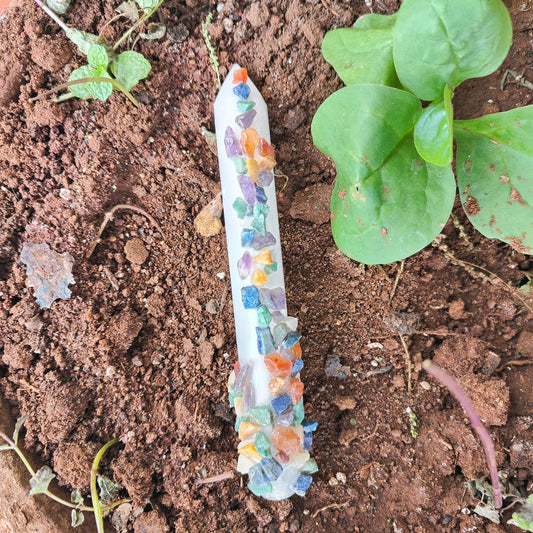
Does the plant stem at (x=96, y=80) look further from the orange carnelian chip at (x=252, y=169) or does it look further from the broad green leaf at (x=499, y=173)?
the broad green leaf at (x=499, y=173)

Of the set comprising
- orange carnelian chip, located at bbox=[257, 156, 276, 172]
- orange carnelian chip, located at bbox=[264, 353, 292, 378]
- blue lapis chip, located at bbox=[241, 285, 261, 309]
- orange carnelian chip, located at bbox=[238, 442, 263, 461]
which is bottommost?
orange carnelian chip, located at bbox=[238, 442, 263, 461]

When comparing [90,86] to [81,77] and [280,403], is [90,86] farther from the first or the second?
[280,403]

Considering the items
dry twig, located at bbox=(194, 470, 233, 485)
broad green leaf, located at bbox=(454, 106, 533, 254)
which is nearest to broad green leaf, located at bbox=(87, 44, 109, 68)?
broad green leaf, located at bbox=(454, 106, 533, 254)

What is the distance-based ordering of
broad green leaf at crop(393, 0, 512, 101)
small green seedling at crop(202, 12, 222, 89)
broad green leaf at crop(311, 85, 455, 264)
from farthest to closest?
small green seedling at crop(202, 12, 222, 89) < broad green leaf at crop(311, 85, 455, 264) < broad green leaf at crop(393, 0, 512, 101)

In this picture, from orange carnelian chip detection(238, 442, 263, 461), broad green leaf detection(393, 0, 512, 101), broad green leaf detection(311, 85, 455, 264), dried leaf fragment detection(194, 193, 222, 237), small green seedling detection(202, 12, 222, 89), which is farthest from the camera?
dried leaf fragment detection(194, 193, 222, 237)

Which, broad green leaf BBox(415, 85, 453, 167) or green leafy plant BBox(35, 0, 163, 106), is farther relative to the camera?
green leafy plant BBox(35, 0, 163, 106)

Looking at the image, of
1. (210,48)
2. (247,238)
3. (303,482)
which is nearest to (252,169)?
(247,238)

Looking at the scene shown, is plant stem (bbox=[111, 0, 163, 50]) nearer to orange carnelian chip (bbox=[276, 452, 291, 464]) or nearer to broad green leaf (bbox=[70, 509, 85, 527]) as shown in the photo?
orange carnelian chip (bbox=[276, 452, 291, 464])
